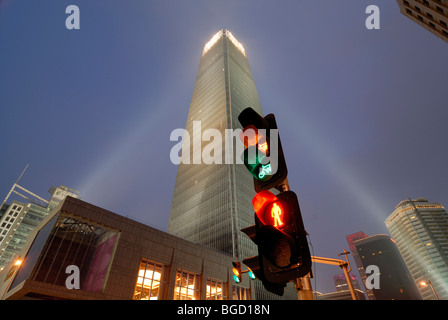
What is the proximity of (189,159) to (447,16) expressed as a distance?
9442 cm

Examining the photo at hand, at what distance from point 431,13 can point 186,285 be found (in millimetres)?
65518

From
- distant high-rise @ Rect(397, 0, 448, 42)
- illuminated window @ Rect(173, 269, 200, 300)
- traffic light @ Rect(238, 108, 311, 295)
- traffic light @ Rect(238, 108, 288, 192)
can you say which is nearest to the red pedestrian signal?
traffic light @ Rect(238, 108, 311, 295)

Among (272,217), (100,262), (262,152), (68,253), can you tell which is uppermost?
(68,253)

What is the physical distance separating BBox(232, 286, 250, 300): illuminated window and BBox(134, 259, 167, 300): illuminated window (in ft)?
60.9

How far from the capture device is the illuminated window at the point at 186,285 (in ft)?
129

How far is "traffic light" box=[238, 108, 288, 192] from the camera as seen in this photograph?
9.82ft

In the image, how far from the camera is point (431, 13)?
43.9 metres

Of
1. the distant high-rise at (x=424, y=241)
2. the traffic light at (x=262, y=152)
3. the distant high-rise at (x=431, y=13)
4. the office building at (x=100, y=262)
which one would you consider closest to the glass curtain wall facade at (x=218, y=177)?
the office building at (x=100, y=262)

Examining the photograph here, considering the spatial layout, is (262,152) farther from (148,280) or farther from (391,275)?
(391,275)

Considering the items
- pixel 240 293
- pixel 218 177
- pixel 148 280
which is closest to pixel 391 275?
pixel 218 177

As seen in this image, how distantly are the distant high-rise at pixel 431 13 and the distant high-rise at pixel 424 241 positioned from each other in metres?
144
